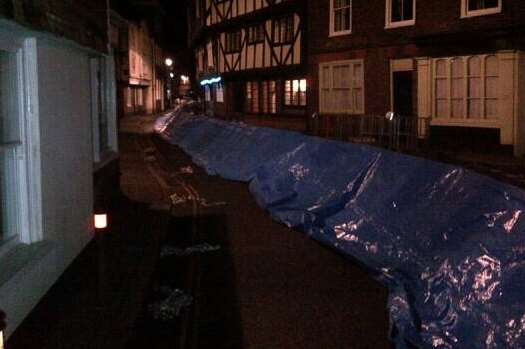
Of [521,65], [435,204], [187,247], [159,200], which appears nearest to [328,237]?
[187,247]

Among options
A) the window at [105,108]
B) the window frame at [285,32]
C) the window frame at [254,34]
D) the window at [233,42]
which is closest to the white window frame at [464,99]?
the window at [105,108]

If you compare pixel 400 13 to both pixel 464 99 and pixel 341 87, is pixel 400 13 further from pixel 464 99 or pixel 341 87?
pixel 341 87

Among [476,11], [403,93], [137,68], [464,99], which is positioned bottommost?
[464,99]

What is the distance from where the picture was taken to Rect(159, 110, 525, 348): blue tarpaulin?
16.8 ft

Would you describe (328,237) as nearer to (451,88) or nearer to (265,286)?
(265,286)

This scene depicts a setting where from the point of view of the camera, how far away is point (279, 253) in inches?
364

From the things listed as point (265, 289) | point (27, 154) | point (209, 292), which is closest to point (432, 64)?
point (265, 289)

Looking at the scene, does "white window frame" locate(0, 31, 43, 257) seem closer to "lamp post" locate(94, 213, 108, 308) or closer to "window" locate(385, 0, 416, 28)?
"lamp post" locate(94, 213, 108, 308)

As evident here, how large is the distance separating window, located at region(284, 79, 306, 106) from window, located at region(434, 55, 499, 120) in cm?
1211

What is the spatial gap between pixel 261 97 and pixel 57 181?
32977 millimetres

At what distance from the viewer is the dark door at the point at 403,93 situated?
24.1m

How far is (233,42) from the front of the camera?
4256 centimetres

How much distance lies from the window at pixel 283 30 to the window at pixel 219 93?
12.2 meters

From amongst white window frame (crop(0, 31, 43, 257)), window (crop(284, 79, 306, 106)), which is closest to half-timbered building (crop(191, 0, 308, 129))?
window (crop(284, 79, 306, 106))
